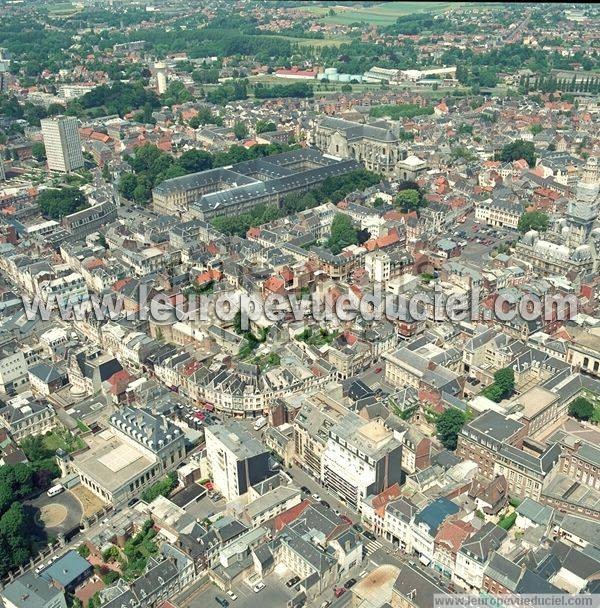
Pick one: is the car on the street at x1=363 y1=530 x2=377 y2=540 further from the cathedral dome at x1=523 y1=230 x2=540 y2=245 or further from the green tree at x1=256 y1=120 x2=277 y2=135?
the green tree at x1=256 y1=120 x2=277 y2=135

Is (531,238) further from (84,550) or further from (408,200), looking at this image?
(84,550)

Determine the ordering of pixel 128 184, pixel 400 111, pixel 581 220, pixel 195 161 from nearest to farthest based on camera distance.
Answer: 1. pixel 581 220
2. pixel 128 184
3. pixel 195 161
4. pixel 400 111

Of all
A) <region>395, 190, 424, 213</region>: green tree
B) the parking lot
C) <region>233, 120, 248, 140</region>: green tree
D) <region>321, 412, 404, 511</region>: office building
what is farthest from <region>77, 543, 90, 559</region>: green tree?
<region>233, 120, 248, 140</region>: green tree

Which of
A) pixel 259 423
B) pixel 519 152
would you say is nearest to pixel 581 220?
pixel 519 152

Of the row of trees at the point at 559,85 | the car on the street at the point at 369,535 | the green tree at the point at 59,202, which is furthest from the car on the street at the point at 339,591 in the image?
the row of trees at the point at 559,85

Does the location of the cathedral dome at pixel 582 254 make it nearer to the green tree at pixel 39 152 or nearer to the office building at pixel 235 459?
the office building at pixel 235 459
